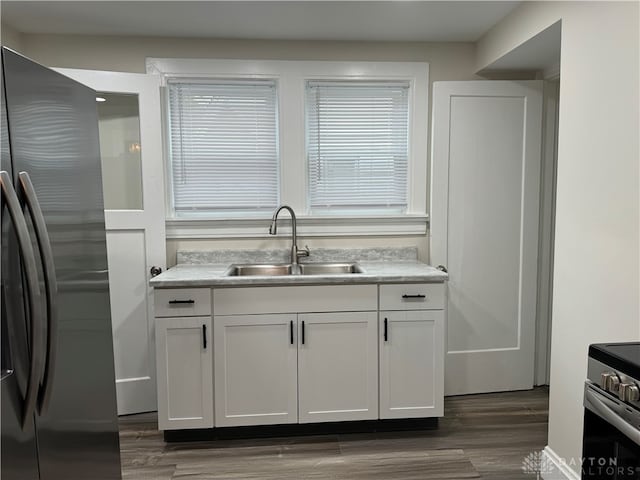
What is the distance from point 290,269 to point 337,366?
731 mm

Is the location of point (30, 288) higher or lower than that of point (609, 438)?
higher

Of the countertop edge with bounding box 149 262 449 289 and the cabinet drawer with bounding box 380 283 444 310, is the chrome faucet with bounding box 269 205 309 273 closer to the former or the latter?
the countertop edge with bounding box 149 262 449 289

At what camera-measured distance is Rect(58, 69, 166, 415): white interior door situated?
2.64 m

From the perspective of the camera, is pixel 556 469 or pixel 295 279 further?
pixel 295 279

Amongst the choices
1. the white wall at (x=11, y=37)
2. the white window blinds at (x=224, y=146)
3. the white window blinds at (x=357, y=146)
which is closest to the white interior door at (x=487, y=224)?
the white window blinds at (x=357, y=146)

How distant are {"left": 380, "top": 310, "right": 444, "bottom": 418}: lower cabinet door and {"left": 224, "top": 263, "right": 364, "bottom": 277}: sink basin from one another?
52 centimetres

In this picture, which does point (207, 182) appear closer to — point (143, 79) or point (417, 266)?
point (143, 79)

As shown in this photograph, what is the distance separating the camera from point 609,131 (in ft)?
5.39

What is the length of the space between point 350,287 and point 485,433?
45.2 inches
